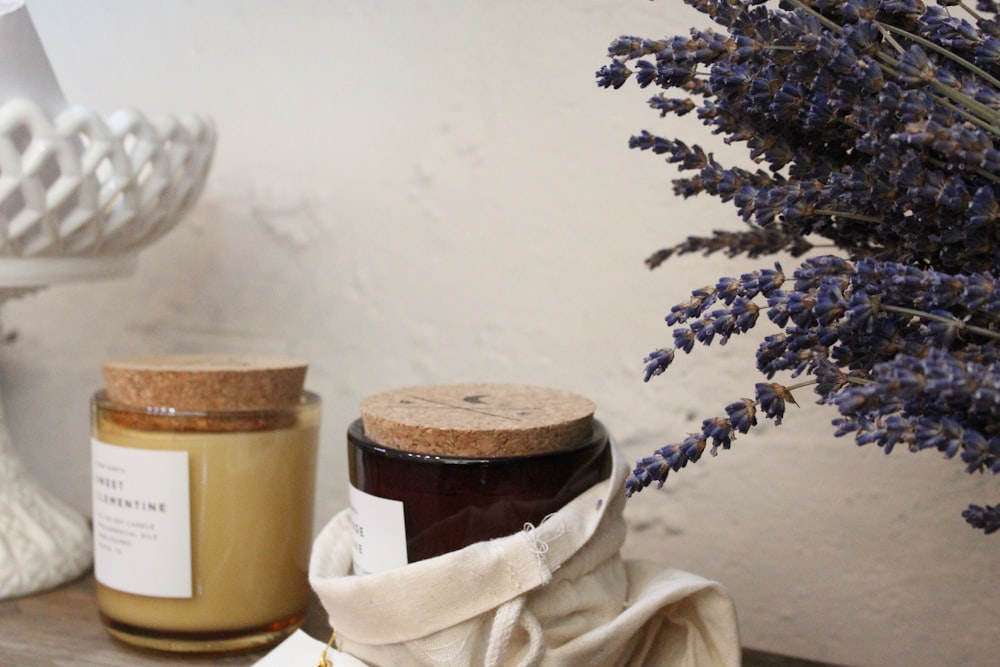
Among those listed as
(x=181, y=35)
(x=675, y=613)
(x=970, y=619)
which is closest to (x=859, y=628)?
(x=970, y=619)

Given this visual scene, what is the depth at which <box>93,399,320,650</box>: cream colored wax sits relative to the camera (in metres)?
0.52

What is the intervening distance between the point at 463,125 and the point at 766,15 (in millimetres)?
369

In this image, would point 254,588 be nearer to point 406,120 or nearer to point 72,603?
point 72,603

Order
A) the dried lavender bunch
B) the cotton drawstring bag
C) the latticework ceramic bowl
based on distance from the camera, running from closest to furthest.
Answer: the dried lavender bunch < the cotton drawstring bag < the latticework ceramic bowl

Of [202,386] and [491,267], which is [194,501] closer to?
[202,386]

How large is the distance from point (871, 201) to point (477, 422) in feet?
0.65

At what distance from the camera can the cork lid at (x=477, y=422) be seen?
1.38 feet

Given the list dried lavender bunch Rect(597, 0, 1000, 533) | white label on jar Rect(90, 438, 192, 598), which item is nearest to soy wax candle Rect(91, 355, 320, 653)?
white label on jar Rect(90, 438, 192, 598)

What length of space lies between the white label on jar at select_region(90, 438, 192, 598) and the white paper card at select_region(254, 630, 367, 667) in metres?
0.07

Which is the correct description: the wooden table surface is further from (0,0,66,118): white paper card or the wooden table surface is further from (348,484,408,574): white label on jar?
(0,0,66,118): white paper card

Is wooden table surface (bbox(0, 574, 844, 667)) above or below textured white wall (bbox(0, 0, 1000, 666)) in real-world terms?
below

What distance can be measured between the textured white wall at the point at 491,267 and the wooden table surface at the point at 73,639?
0.30 feet

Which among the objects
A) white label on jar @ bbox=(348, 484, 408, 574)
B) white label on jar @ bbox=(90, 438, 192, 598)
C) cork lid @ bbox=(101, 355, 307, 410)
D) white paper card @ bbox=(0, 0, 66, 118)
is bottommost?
white label on jar @ bbox=(90, 438, 192, 598)

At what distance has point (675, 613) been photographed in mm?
468
